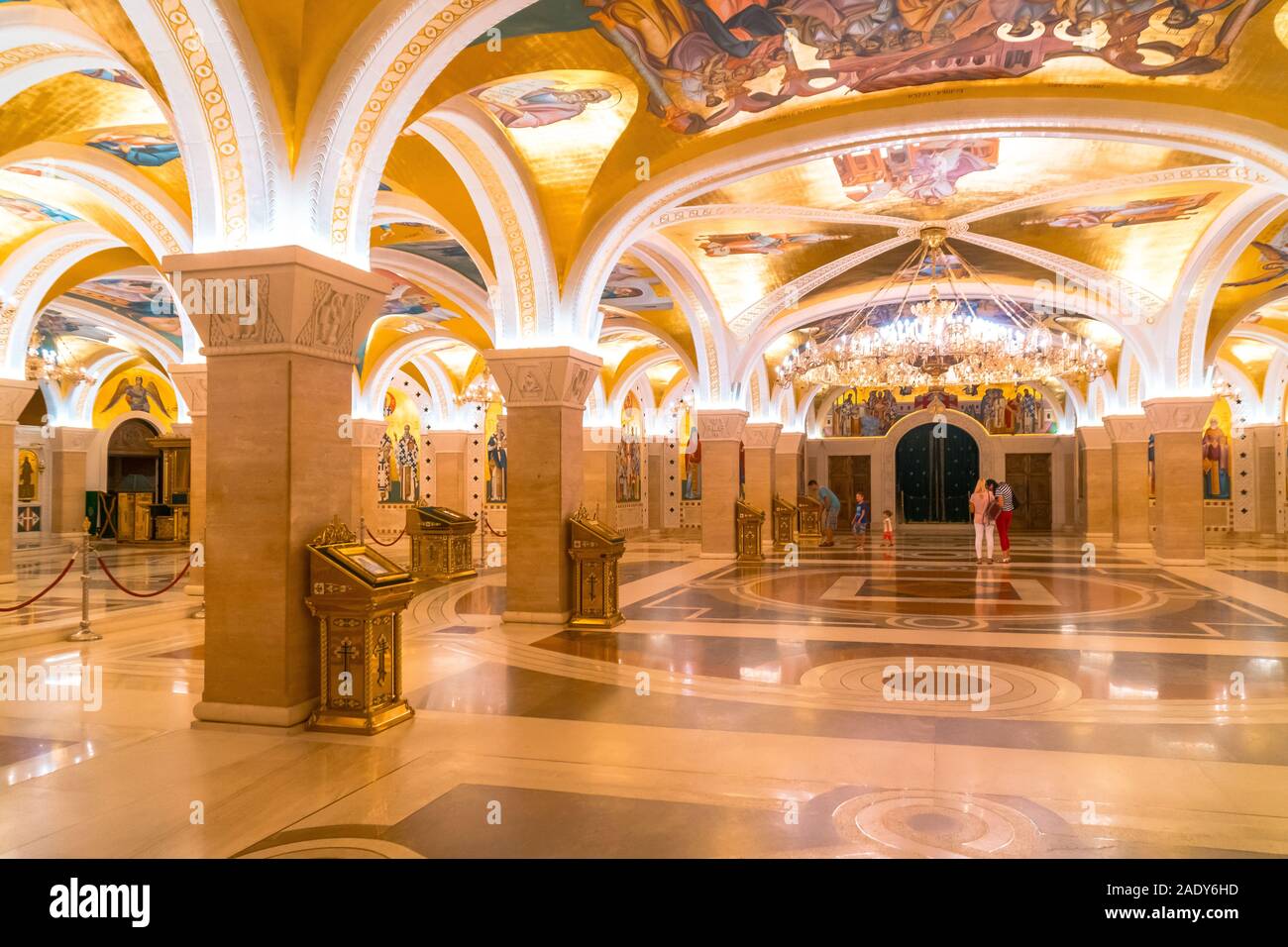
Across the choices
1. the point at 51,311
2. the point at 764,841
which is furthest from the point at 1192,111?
the point at 51,311

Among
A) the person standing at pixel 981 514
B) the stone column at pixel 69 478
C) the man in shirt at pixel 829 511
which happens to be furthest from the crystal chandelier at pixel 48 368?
the man in shirt at pixel 829 511

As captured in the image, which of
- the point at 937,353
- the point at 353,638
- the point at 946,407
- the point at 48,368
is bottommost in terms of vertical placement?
the point at 353,638

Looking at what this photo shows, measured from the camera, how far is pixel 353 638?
4824mm

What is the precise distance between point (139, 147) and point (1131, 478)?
17.3 m

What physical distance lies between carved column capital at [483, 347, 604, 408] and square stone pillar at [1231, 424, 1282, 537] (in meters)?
19.4

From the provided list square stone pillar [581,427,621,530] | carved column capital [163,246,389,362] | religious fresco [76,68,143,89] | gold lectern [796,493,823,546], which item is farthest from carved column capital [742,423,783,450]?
carved column capital [163,246,389,362]

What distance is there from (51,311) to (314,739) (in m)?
15.7

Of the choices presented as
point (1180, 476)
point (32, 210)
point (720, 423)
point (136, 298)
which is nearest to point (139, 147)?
point (32, 210)

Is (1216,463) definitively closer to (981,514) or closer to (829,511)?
(829,511)

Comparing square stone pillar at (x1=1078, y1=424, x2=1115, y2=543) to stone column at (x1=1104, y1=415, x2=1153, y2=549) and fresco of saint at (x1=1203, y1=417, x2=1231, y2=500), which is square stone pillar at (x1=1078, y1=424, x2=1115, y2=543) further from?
fresco of saint at (x1=1203, y1=417, x2=1231, y2=500)

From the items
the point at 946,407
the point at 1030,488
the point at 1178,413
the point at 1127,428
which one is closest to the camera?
the point at 1178,413

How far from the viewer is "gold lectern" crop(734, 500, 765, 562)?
1509 cm

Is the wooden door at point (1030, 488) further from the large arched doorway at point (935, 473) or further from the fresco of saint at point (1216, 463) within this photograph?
the fresco of saint at point (1216, 463)
